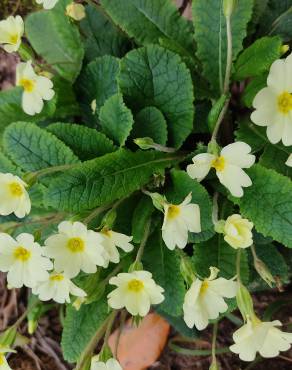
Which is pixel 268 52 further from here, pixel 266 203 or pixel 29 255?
pixel 29 255

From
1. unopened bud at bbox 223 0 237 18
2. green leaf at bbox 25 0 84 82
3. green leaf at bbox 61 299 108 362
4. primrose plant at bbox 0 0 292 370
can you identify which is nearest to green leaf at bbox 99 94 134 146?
primrose plant at bbox 0 0 292 370

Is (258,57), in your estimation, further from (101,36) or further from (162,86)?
(101,36)

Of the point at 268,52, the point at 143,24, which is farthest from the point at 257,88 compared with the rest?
the point at 143,24

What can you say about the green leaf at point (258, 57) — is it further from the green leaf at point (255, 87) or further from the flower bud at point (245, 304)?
the flower bud at point (245, 304)

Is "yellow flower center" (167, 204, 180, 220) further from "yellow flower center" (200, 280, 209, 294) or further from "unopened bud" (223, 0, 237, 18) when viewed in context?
"unopened bud" (223, 0, 237, 18)

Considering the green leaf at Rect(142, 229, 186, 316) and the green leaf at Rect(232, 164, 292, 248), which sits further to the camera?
the green leaf at Rect(142, 229, 186, 316)

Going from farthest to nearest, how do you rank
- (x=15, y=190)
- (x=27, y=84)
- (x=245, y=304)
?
(x=27, y=84) < (x=15, y=190) < (x=245, y=304)

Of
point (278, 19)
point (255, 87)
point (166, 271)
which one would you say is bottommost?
point (166, 271)

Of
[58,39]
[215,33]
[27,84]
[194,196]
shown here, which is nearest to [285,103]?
[194,196]
